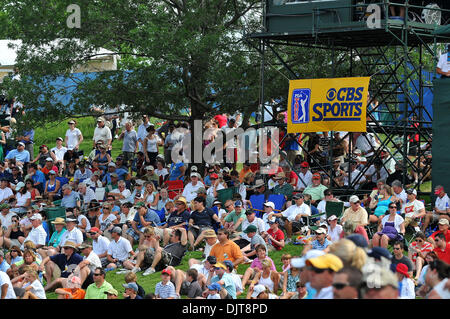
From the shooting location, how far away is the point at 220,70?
20.7m

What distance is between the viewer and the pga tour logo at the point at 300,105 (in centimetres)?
1955

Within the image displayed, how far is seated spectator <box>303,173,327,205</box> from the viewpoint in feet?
60.8

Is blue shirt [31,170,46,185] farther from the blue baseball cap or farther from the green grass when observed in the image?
the blue baseball cap

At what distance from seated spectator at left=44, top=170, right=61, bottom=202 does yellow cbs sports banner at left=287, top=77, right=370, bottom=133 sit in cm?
634

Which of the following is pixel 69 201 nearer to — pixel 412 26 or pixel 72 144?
pixel 72 144

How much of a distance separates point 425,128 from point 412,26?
290 centimetres

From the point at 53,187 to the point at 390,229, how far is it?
1015 centimetres

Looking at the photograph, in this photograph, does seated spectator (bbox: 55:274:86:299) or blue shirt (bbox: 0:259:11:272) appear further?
blue shirt (bbox: 0:259:11:272)

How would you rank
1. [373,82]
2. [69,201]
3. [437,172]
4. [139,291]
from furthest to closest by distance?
[373,82] < [69,201] < [437,172] < [139,291]

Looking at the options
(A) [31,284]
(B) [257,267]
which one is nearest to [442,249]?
(B) [257,267]

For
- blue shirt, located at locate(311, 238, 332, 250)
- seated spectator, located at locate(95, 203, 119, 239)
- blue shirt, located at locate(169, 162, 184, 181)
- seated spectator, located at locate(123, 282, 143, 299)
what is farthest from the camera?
blue shirt, located at locate(169, 162, 184, 181)

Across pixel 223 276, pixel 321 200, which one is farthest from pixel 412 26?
pixel 223 276

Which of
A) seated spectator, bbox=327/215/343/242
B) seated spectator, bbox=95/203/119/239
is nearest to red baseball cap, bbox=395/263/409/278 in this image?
seated spectator, bbox=327/215/343/242

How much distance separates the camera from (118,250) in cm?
1684
